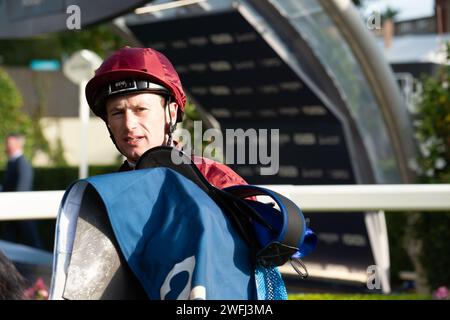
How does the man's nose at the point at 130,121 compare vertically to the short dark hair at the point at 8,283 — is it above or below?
above

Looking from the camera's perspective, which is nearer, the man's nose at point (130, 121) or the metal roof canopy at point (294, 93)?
the man's nose at point (130, 121)

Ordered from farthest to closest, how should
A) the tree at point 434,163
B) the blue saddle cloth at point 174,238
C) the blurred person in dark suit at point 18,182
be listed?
the blurred person in dark suit at point 18,182 < the tree at point 434,163 < the blue saddle cloth at point 174,238

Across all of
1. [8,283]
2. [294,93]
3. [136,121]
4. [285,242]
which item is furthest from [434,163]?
[285,242]

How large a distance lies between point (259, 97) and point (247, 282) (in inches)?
243

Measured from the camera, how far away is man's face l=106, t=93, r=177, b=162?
7.19 ft

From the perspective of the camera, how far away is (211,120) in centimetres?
860

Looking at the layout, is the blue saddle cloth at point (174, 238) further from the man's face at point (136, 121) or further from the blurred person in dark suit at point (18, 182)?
the blurred person in dark suit at point (18, 182)

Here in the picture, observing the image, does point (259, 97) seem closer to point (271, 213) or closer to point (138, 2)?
point (138, 2)

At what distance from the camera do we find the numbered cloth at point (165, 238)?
1707 mm

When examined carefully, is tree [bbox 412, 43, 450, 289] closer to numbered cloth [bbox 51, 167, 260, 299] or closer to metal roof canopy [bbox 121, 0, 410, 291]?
metal roof canopy [bbox 121, 0, 410, 291]

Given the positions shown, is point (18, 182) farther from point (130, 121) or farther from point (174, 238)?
point (174, 238)

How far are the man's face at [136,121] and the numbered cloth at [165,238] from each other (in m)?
0.41

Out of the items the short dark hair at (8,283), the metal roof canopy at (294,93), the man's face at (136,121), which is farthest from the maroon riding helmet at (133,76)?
the metal roof canopy at (294,93)
